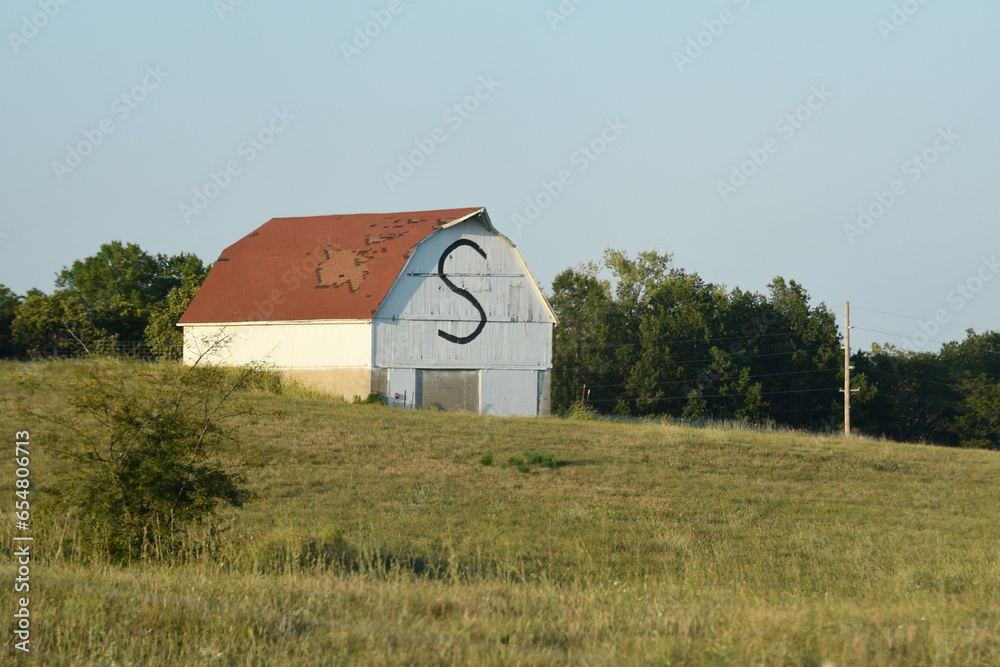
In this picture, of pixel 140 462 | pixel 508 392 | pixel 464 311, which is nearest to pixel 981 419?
pixel 508 392

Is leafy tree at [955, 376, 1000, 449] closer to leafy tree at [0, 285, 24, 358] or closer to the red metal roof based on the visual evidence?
the red metal roof

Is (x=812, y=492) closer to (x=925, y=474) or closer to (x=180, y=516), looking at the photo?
(x=925, y=474)

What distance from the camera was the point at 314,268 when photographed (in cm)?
4191

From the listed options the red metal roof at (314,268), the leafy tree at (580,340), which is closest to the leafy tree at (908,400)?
the leafy tree at (580,340)

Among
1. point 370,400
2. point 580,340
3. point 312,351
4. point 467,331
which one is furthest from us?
point 580,340

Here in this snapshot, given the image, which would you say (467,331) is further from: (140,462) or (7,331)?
(140,462)

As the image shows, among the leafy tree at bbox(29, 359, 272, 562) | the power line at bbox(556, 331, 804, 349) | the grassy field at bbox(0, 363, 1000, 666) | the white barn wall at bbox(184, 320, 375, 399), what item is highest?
the power line at bbox(556, 331, 804, 349)

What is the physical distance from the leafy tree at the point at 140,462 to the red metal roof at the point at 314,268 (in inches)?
1011

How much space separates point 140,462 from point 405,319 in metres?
27.3

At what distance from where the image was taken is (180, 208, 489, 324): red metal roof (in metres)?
39.5

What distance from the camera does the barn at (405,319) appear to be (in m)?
38.6

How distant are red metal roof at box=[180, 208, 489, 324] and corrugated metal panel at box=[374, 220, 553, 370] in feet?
2.05

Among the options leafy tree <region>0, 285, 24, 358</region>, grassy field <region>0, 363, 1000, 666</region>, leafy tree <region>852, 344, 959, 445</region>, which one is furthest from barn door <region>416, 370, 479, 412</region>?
Result: leafy tree <region>852, 344, 959, 445</region>

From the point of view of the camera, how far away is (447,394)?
39375 mm
